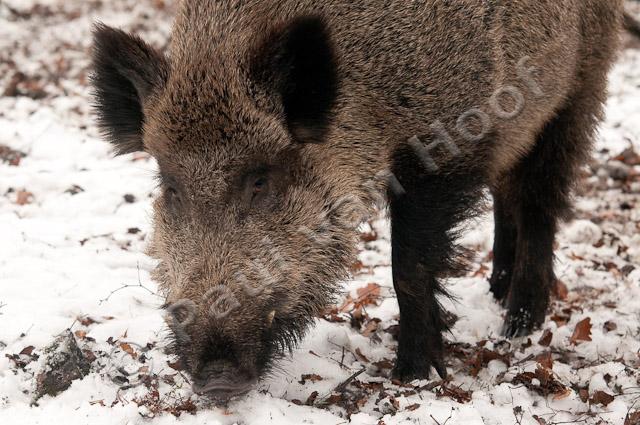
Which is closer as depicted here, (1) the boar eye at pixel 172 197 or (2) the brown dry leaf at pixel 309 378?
(1) the boar eye at pixel 172 197

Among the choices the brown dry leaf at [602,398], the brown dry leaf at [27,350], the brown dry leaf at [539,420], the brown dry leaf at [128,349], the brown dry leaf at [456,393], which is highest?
the brown dry leaf at [602,398]

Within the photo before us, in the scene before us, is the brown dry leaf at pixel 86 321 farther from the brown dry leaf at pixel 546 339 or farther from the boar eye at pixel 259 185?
the brown dry leaf at pixel 546 339

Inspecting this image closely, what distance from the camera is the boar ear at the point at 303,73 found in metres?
3.69

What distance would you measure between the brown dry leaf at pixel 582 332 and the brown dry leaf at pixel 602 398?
908mm

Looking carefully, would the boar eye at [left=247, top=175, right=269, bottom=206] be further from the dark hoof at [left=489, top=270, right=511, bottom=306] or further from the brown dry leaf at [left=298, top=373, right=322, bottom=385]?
the dark hoof at [left=489, top=270, right=511, bottom=306]

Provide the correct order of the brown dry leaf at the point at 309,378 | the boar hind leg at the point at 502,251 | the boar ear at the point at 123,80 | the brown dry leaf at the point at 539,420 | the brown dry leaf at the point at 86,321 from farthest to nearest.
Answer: the boar hind leg at the point at 502,251 → the brown dry leaf at the point at 86,321 → the brown dry leaf at the point at 309,378 → the brown dry leaf at the point at 539,420 → the boar ear at the point at 123,80

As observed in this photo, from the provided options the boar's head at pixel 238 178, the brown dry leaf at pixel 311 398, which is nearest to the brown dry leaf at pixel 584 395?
the brown dry leaf at pixel 311 398

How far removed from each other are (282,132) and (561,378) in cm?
224

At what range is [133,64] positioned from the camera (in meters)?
3.95

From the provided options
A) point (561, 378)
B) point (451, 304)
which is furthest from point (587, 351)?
point (451, 304)

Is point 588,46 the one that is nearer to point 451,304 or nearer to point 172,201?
point 451,304

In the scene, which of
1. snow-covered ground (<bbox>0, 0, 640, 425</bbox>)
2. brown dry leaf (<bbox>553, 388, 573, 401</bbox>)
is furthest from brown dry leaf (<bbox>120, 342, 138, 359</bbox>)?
brown dry leaf (<bbox>553, 388, 573, 401</bbox>)

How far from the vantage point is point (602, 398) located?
4.29 m

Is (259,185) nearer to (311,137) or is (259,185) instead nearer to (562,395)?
(311,137)
